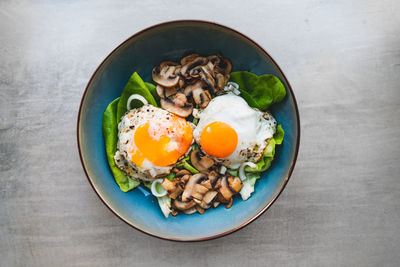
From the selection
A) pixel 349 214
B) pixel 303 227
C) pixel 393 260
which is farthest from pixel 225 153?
pixel 393 260

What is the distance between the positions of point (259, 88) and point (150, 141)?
3.49 feet

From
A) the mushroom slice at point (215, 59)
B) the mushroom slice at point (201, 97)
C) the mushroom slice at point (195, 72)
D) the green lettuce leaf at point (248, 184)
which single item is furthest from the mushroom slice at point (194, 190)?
the mushroom slice at point (215, 59)

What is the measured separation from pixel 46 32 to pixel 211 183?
84.3 inches

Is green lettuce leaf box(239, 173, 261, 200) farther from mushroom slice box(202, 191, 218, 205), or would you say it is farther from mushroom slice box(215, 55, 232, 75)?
mushroom slice box(215, 55, 232, 75)

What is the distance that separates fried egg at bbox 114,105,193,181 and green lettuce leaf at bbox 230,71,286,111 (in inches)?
23.8

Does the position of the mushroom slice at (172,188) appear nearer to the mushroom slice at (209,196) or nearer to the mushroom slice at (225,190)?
the mushroom slice at (209,196)

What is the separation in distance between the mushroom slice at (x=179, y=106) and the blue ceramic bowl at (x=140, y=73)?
0.37 metres

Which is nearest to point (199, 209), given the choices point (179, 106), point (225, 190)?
point (225, 190)

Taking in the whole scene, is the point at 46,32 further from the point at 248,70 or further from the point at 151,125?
the point at 248,70

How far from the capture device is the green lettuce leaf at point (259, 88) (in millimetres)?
2750

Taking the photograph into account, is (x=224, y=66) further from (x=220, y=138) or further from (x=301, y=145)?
(x=301, y=145)

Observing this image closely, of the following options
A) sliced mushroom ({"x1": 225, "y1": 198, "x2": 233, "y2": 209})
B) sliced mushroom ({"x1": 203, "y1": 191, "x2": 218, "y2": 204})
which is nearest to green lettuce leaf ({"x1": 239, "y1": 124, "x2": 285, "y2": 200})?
sliced mushroom ({"x1": 225, "y1": 198, "x2": 233, "y2": 209})

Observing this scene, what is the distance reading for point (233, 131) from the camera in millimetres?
2758

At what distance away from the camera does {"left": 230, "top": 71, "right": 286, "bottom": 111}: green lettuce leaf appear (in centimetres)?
275
